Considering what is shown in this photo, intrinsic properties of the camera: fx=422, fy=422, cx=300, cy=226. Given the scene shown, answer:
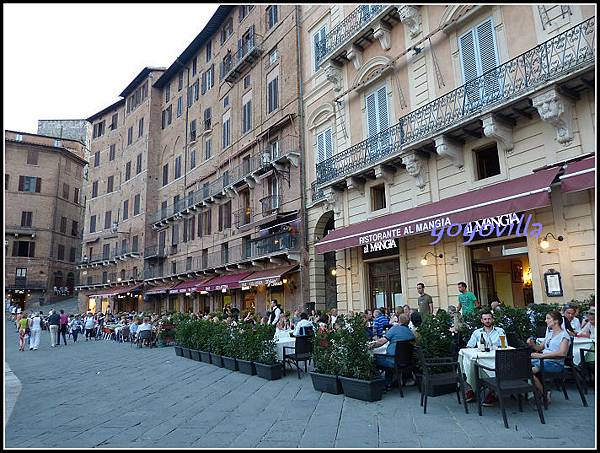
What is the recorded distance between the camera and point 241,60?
2575 centimetres

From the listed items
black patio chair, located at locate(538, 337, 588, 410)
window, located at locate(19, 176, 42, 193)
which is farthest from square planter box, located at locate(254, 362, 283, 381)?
window, located at locate(19, 176, 42, 193)

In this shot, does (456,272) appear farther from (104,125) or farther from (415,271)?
(104,125)

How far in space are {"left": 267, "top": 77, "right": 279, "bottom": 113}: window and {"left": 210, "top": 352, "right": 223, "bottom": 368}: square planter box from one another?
587 inches

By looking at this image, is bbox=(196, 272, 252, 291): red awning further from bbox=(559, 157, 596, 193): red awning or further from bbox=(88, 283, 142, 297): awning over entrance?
bbox=(559, 157, 596, 193): red awning

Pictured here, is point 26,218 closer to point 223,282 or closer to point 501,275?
point 223,282

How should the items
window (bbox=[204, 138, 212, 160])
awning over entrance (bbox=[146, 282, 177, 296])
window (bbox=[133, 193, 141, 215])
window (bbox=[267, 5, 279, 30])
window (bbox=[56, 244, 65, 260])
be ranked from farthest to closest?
window (bbox=[56, 244, 65, 260]) → window (bbox=[133, 193, 141, 215]) → awning over entrance (bbox=[146, 282, 177, 296]) → window (bbox=[204, 138, 212, 160]) → window (bbox=[267, 5, 279, 30])

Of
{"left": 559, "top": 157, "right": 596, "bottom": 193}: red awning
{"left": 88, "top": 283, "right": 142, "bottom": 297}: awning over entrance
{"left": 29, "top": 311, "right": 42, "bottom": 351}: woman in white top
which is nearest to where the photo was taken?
{"left": 559, "top": 157, "right": 596, "bottom": 193}: red awning

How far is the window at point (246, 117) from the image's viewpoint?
25.7 meters

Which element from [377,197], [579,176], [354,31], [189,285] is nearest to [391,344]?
[579,176]

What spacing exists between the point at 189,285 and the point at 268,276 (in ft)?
33.7

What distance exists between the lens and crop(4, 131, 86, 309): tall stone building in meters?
47.2

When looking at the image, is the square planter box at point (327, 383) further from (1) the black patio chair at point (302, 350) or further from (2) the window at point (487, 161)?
(2) the window at point (487, 161)

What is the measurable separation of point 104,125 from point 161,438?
159 ft

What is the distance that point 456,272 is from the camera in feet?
39.3
